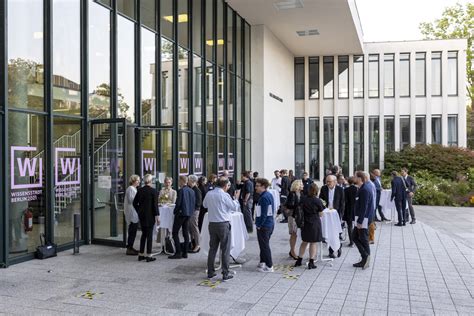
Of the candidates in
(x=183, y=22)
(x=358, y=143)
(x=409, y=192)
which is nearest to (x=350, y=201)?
(x=409, y=192)

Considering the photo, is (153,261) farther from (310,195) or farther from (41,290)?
(310,195)

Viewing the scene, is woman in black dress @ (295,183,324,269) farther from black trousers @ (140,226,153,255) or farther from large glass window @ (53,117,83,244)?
large glass window @ (53,117,83,244)

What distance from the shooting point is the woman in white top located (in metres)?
9.18

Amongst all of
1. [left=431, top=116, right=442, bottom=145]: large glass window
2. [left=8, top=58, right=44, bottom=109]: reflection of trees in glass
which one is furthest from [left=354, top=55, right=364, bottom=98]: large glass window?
[left=8, top=58, right=44, bottom=109]: reflection of trees in glass

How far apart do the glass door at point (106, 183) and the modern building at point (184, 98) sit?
0.03m

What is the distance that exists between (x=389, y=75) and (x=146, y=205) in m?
22.9

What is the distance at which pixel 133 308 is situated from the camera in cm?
590

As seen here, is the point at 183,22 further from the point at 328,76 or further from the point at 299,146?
the point at 328,76

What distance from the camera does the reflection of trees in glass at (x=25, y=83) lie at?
27.8 ft

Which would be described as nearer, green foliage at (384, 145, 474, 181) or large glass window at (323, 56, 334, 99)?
green foliage at (384, 145, 474, 181)

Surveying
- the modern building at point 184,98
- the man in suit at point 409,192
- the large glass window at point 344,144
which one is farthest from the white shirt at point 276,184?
the large glass window at point 344,144

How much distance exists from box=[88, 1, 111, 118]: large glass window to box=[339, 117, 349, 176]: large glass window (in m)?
19.4

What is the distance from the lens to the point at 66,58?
388 inches

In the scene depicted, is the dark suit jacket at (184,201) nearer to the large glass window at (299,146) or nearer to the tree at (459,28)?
the large glass window at (299,146)
